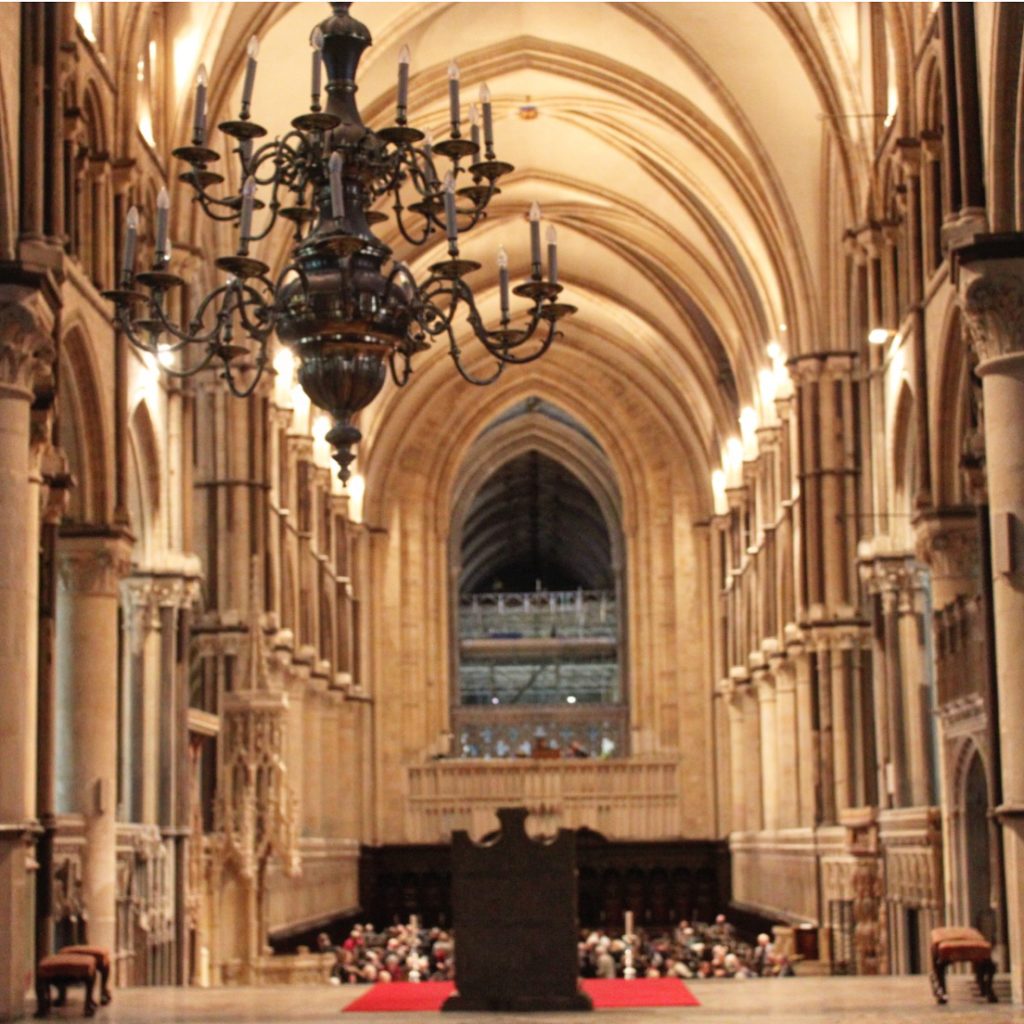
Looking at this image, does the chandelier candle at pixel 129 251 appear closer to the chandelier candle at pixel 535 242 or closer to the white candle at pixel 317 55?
the white candle at pixel 317 55

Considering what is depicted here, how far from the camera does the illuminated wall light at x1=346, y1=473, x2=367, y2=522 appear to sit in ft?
144

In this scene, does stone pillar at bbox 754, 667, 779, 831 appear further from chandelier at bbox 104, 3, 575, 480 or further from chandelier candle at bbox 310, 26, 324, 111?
chandelier candle at bbox 310, 26, 324, 111

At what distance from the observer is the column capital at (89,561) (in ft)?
70.2

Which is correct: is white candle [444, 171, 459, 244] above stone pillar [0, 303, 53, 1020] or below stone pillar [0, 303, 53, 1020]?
above

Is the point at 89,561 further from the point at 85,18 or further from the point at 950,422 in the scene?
the point at 950,422

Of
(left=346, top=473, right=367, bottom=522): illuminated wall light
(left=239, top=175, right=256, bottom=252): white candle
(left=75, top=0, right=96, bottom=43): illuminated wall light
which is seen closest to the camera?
(left=239, top=175, right=256, bottom=252): white candle

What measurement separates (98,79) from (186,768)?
29.2 ft

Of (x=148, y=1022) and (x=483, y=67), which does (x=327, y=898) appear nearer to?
(x=483, y=67)

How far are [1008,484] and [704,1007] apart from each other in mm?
4662

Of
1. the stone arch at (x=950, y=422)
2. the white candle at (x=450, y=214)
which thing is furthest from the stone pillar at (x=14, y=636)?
the stone arch at (x=950, y=422)

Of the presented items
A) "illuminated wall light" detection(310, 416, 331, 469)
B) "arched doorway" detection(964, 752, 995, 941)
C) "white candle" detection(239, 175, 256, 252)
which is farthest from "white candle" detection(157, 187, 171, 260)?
"illuminated wall light" detection(310, 416, 331, 469)

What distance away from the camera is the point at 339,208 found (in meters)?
11.2

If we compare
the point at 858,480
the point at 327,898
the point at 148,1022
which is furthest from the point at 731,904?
the point at 148,1022

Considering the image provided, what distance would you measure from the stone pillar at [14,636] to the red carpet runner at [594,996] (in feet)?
8.64
